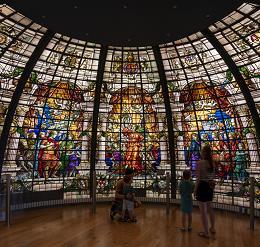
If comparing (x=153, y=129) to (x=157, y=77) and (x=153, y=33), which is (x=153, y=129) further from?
(x=153, y=33)

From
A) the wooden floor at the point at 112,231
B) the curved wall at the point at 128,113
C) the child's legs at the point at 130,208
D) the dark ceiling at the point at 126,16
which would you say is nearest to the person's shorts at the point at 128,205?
the child's legs at the point at 130,208

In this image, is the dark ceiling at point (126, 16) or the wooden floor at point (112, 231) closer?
the wooden floor at point (112, 231)

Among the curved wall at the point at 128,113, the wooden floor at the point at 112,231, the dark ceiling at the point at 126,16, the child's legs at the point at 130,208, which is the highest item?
the dark ceiling at the point at 126,16

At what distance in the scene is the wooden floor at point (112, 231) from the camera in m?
8.48

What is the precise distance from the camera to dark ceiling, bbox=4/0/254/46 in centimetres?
1070

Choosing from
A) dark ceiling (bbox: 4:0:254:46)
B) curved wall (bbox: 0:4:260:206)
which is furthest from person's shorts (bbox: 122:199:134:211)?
dark ceiling (bbox: 4:0:254:46)

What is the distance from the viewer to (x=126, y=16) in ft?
38.0

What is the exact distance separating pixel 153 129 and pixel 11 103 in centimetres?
827

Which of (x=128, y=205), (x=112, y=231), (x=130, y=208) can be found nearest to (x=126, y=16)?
(x=128, y=205)

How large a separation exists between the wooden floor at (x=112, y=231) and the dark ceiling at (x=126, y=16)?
787 cm

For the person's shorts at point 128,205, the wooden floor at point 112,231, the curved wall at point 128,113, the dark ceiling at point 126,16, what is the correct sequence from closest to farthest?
the wooden floor at point 112,231
the dark ceiling at point 126,16
the person's shorts at point 128,205
the curved wall at point 128,113

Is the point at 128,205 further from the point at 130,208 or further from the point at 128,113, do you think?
the point at 128,113

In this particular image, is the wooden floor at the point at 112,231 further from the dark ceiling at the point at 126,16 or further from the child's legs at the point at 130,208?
the dark ceiling at the point at 126,16

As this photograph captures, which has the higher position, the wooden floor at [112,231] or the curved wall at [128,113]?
the curved wall at [128,113]
